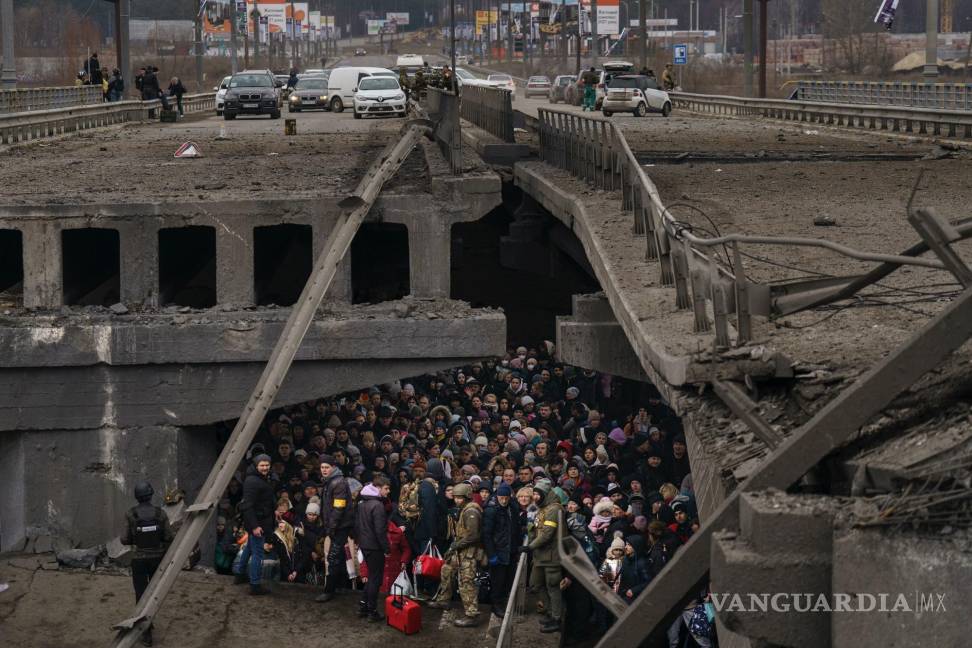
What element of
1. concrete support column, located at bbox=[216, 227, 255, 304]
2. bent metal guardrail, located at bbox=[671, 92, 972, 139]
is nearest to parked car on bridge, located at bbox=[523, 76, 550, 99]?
bent metal guardrail, located at bbox=[671, 92, 972, 139]

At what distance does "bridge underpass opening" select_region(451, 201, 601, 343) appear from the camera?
27.8 m

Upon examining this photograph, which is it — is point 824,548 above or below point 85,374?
above

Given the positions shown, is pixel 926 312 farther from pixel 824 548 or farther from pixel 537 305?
pixel 537 305

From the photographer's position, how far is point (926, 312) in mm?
9617

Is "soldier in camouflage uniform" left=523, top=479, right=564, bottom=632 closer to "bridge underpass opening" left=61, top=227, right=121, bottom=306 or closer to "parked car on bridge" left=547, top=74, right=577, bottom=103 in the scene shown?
"bridge underpass opening" left=61, top=227, right=121, bottom=306

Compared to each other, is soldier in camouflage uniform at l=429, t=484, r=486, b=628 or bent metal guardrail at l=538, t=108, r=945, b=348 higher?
bent metal guardrail at l=538, t=108, r=945, b=348

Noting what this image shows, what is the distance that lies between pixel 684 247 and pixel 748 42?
2005 inches

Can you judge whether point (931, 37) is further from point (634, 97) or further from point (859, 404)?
point (859, 404)

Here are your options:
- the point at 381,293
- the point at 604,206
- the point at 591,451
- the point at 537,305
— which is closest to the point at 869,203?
the point at 604,206

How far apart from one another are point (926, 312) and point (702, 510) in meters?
1.91

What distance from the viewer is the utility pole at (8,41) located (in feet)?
121

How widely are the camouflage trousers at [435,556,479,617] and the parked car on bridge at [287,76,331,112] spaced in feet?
162

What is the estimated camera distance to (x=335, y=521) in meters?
15.3

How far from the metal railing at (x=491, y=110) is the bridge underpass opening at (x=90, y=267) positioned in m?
9.69
